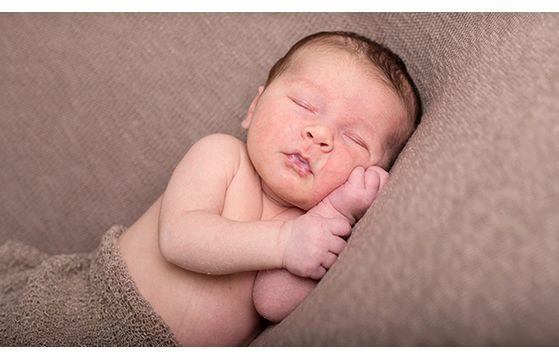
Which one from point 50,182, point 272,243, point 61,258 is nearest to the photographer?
point 272,243

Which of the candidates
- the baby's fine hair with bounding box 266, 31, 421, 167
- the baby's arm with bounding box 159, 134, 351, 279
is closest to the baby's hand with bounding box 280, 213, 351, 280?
the baby's arm with bounding box 159, 134, 351, 279

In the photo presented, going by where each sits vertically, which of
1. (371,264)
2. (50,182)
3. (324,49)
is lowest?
(50,182)

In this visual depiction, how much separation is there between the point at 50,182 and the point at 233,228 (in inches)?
25.4

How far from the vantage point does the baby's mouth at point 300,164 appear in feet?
3.16

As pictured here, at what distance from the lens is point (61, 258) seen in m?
1.13

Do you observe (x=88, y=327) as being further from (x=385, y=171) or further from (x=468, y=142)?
(x=468, y=142)

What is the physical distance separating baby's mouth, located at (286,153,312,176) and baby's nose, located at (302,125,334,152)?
36mm

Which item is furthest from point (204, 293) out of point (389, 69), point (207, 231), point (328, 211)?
point (389, 69)

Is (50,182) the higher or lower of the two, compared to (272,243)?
lower

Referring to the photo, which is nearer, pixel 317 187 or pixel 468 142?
pixel 468 142

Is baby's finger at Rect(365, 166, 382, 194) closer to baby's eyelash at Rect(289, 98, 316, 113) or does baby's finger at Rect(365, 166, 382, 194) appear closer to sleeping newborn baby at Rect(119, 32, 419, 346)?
sleeping newborn baby at Rect(119, 32, 419, 346)

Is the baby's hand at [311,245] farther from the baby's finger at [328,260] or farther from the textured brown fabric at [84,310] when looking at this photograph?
the textured brown fabric at [84,310]
